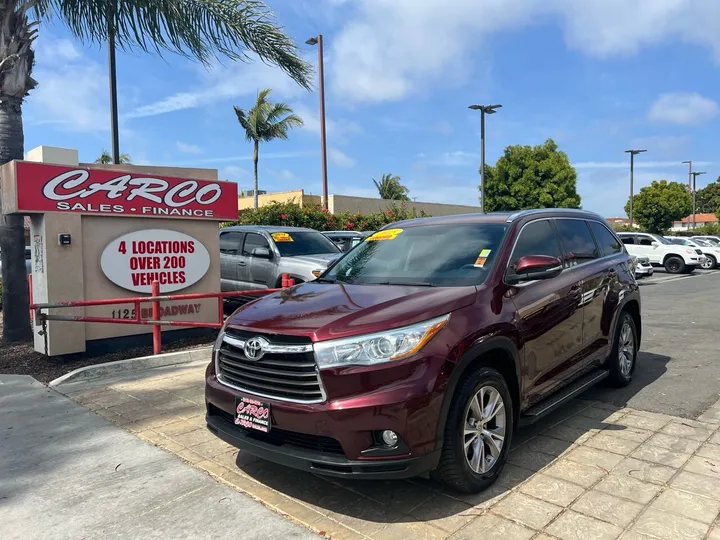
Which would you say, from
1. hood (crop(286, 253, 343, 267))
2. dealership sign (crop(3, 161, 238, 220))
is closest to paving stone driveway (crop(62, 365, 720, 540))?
dealership sign (crop(3, 161, 238, 220))

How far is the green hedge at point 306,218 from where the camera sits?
18.8 metres

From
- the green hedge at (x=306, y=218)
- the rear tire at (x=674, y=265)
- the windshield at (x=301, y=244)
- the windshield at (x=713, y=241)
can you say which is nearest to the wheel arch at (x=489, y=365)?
the windshield at (x=301, y=244)

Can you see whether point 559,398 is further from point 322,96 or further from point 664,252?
point 664,252

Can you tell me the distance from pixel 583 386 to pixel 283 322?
277cm

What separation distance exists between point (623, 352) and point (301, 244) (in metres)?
6.17

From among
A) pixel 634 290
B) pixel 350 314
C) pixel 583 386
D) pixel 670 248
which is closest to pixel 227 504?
pixel 350 314

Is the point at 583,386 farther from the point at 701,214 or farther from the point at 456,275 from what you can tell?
the point at 701,214

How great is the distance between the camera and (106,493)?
143 inches

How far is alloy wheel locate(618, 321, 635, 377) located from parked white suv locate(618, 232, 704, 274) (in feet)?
64.9

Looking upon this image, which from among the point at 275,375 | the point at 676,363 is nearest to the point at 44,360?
the point at 275,375

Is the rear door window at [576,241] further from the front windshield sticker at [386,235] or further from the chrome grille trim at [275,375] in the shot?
the chrome grille trim at [275,375]

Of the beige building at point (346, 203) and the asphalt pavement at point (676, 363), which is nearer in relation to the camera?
the asphalt pavement at point (676, 363)

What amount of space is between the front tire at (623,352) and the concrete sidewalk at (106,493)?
3.74 metres

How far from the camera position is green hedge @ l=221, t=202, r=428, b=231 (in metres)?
18.8
